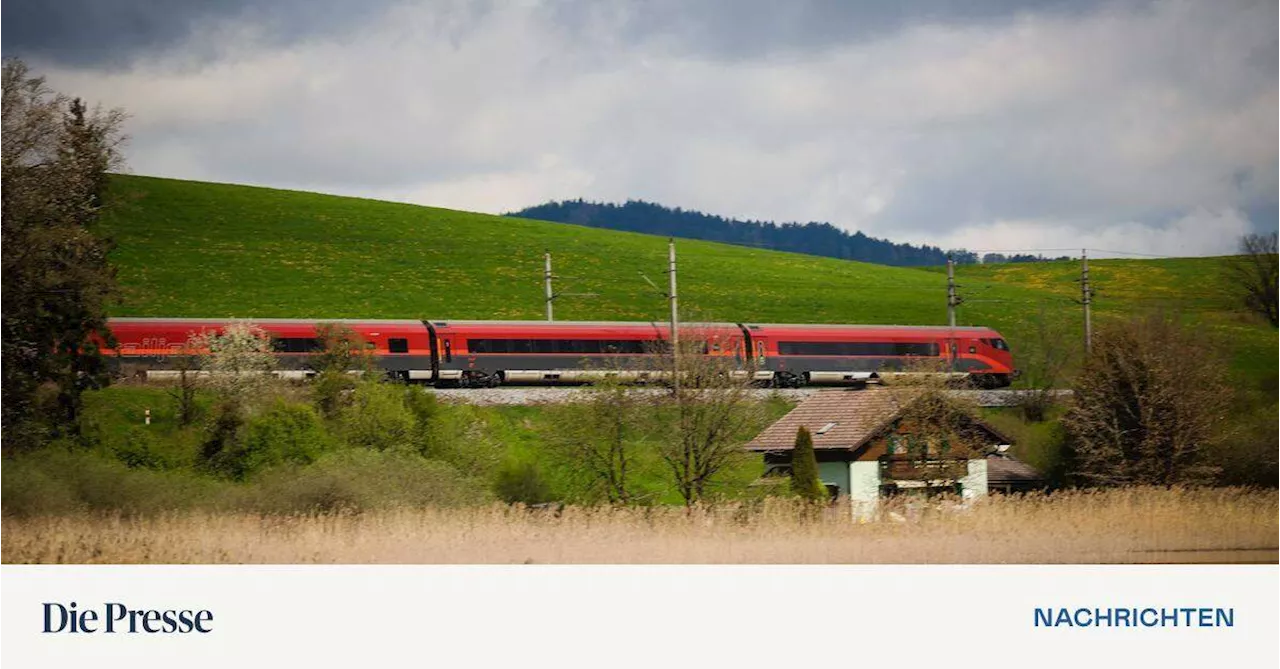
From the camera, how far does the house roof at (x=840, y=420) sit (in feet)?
94.0

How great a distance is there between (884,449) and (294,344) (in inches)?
685

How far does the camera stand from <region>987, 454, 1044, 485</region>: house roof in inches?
1201

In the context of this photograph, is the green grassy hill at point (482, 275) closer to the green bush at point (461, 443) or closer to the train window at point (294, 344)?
the train window at point (294, 344)

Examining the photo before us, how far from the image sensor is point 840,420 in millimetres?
30953

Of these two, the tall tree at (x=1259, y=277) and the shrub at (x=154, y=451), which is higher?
the tall tree at (x=1259, y=277)

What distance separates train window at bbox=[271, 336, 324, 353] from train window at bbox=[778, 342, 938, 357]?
1423cm

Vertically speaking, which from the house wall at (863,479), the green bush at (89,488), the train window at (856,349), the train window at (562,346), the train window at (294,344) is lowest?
the house wall at (863,479)

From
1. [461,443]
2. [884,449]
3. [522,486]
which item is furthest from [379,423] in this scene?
[884,449]

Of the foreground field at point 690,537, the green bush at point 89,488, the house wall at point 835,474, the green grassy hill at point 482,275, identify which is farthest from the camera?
the green grassy hill at point 482,275

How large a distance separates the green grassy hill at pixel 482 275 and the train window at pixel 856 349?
10.9 ft

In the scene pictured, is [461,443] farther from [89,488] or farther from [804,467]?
[89,488]

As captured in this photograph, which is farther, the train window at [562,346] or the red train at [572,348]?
the train window at [562,346]

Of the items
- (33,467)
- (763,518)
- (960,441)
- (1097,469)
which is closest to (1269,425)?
(1097,469)

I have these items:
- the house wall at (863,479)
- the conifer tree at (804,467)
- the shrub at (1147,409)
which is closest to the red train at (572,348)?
the house wall at (863,479)
